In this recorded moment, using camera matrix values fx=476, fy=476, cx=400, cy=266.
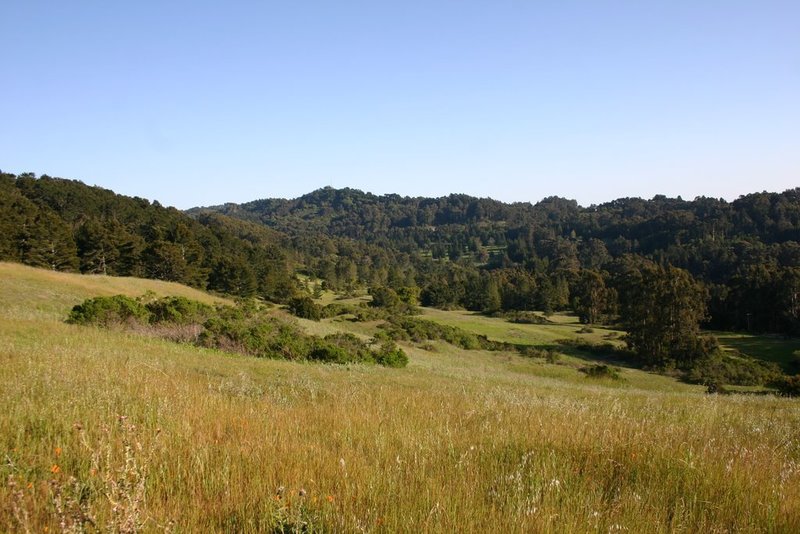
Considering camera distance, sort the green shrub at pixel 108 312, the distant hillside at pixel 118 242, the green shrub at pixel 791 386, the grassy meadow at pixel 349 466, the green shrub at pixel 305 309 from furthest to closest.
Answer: the distant hillside at pixel 118 242 < the green shrub at pixel 305 309 < the green shrub at pixel 791 386 < the green shrub at pixel 108 312 < the grassy meadow at pixel 349 466

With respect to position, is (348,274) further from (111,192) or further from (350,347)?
(350,347)

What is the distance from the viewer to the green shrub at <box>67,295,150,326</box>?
19.6m

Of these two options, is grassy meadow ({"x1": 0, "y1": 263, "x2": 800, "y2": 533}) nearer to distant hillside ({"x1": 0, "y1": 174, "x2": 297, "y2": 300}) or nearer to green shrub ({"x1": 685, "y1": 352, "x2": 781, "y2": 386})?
green shrub ({"x1": 685, "y1": 352, "x2": 781, "y2": 386})

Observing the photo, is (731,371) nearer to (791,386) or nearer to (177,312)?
(791,386)

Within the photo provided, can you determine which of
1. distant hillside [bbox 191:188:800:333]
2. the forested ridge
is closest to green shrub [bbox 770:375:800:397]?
the forested ridge

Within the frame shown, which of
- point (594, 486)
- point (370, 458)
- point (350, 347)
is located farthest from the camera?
point (350, 347)

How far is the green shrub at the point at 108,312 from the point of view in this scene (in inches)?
771

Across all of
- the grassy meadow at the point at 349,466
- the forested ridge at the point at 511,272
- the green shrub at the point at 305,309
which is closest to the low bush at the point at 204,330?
the grassy meadow at the point at 349,466

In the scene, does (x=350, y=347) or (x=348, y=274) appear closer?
(x=350, y=347)

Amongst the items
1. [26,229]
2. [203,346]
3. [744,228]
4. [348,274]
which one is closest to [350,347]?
[203,346]

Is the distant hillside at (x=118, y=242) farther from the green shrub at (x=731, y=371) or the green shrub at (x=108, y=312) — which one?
the green shrub at (x=731, y=371)

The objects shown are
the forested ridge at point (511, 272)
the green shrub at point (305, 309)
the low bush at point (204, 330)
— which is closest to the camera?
the low bush at point (204, 330)

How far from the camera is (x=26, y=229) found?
60.1 meters

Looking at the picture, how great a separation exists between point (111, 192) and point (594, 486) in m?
128
